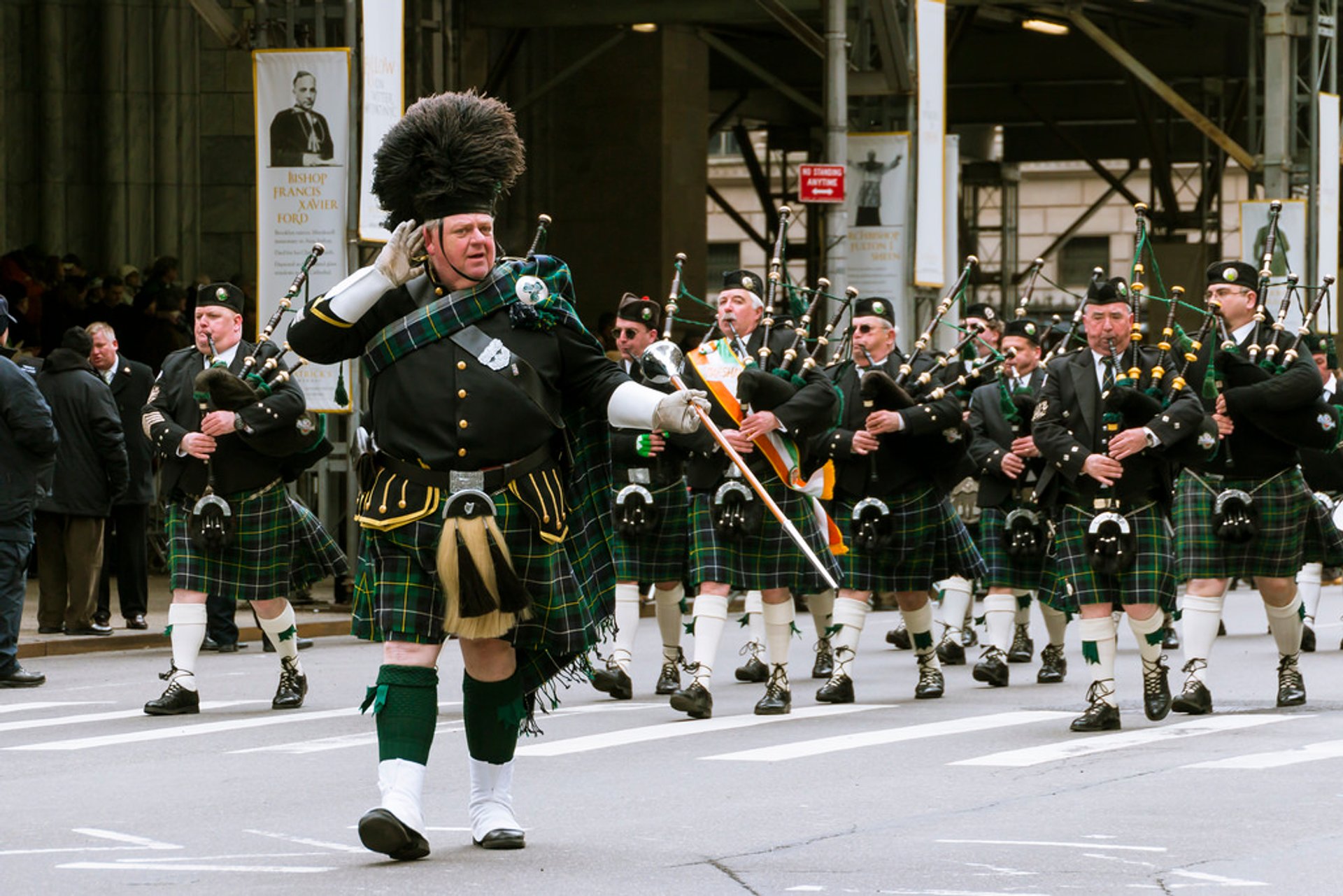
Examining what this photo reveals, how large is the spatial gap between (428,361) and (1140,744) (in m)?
3.89

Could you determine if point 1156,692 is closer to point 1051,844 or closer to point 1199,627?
point 1199,627

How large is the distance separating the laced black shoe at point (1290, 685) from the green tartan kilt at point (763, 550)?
6.92ft

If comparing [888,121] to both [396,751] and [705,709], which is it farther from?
[396,751]

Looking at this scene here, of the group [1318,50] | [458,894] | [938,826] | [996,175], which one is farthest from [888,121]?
[996,175]

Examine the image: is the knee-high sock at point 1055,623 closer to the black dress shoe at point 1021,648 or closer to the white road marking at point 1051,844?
the black dress shoe at point 1021,648

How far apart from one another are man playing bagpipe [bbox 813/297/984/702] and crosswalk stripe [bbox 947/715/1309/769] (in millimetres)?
1674

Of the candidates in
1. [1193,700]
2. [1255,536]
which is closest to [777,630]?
[1193,700]

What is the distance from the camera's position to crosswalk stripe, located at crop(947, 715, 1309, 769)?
8.61m

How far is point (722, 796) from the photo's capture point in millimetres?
7688

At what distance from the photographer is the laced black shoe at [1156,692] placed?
973cm

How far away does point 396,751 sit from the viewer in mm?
6262

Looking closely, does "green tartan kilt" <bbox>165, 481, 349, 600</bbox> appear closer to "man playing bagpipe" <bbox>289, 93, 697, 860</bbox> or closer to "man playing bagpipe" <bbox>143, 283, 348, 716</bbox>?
"man playing bagpipe" <bbox>143, 283, 348, 716</bbox>

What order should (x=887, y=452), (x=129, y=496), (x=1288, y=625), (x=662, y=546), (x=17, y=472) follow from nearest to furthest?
(x=1288, y=625) < (x=887, y=452) < (x=662, y=546) < (x=17, y=472) < (x=129, y=496)

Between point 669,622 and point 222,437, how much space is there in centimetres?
246
